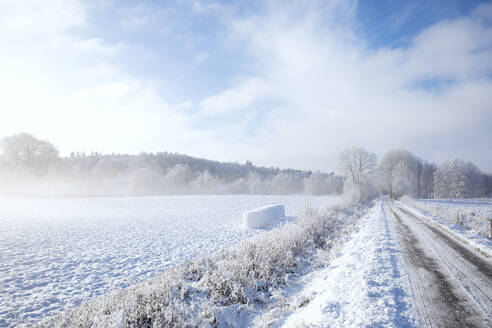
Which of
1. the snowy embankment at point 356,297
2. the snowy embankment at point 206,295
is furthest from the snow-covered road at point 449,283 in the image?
the snowy embankment at point 206,295

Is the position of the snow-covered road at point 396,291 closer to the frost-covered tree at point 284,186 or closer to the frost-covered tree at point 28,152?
the frost-covered tree at point 28,152

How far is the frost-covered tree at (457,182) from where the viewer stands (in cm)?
6225

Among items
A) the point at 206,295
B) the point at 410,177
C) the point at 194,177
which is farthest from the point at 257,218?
the point at 410,177

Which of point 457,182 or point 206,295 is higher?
point 457,182

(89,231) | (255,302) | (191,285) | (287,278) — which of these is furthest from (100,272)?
(89,231)

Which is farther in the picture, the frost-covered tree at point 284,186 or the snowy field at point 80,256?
the frost-covered tree at point 284,186

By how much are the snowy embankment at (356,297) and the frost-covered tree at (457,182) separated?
7703cm

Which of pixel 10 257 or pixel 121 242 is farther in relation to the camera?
pixel 121 242

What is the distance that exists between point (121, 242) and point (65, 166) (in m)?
60.9

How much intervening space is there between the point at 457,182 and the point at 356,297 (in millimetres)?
81321

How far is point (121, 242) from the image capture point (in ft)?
40.9

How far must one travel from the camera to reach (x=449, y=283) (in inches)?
223

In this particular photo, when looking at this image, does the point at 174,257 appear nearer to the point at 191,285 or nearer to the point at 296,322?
the point at 191,285

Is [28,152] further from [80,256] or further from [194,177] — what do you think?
[80,256]
